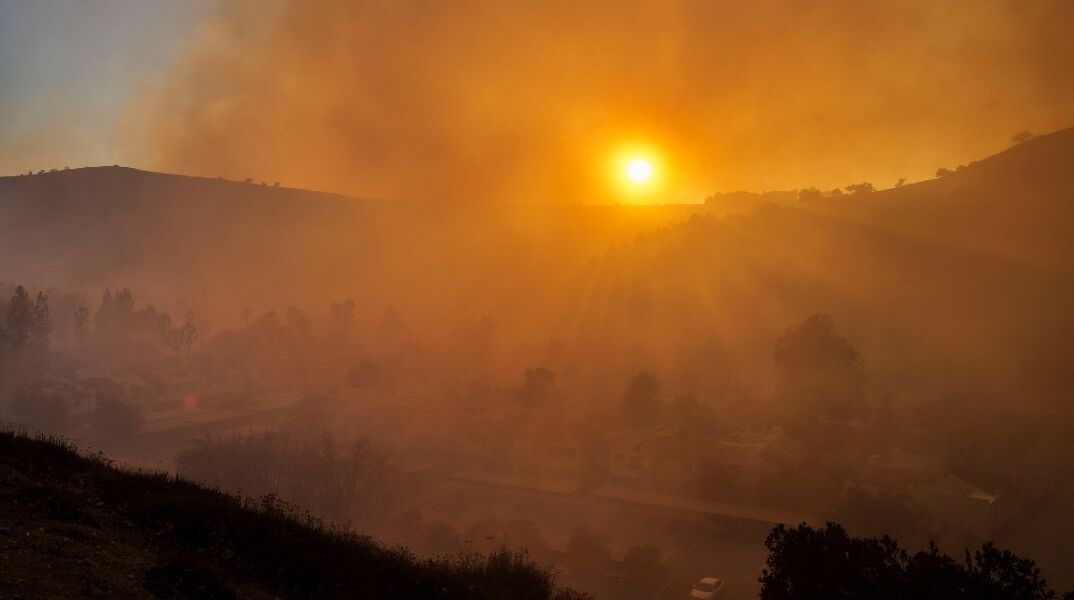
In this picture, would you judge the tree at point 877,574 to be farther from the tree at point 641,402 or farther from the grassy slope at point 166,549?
the tree at point 641,402

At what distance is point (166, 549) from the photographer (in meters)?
10.4

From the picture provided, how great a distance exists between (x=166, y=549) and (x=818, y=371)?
51.5 metres

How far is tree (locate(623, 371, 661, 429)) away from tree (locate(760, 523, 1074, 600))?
130ft

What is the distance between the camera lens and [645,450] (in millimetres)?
45469

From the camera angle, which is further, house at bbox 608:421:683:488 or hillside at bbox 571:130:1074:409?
hillside at bbox 571:130:1074:409

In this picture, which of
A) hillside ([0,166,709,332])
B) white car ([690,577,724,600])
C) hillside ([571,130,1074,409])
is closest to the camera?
white car ([690,577,724,600])

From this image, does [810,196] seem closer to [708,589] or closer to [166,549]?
[708,589]

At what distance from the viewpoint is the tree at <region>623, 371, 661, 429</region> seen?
54125 mm

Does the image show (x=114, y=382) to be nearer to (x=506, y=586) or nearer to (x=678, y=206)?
(x=506, y=586)

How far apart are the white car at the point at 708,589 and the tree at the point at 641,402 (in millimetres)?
22550

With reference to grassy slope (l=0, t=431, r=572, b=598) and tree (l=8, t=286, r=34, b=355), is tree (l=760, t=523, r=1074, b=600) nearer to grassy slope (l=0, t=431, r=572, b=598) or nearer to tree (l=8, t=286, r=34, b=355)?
grassy slope (l=0, t=431, r=572, b=598)

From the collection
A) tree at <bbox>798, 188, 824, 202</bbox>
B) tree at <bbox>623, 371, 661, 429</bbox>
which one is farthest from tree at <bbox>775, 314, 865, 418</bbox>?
tree at <bbox>798, 188, 824, 202</bbox>

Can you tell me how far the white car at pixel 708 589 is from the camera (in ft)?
94.1

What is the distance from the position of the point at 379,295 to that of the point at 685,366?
8276 cm
